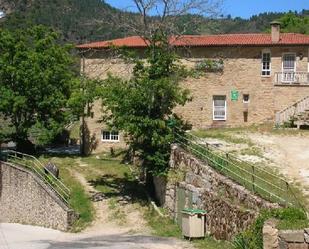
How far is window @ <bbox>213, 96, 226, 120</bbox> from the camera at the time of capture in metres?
37.5

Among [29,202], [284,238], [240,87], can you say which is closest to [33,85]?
[29,202]

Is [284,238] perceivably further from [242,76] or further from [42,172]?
[242,76]

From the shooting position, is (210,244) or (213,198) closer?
(210,244)

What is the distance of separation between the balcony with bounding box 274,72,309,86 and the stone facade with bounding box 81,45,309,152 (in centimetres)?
20

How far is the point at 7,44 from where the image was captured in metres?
38.3

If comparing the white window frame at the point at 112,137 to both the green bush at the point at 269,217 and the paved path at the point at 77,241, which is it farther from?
the green bush at the point at 269,217

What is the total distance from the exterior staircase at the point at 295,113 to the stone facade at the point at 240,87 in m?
1.22

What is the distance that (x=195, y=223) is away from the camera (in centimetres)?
2081

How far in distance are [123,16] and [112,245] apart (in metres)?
13.1

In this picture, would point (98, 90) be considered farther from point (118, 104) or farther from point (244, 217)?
point (244, 217)

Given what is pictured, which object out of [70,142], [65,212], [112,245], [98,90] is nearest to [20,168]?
[65,212]

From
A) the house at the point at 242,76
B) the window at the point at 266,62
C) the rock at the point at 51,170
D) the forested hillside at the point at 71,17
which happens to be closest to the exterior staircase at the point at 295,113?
the house at the point at 242,76

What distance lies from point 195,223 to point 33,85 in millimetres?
20099

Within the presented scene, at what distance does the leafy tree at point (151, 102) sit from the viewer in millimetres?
27031
